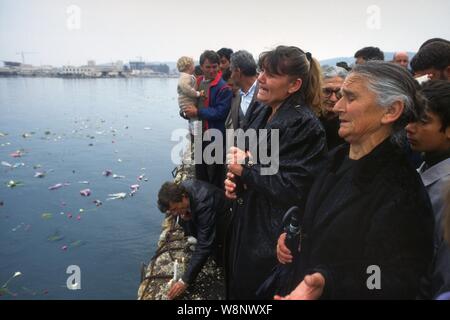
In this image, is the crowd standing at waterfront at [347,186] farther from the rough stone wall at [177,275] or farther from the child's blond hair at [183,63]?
the child's blond hair at [183,63]

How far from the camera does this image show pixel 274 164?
193cm

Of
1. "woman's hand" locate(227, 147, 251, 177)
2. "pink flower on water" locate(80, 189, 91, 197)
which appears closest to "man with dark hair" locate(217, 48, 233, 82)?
"woman's hand" locate(227, 147, 251, 177)

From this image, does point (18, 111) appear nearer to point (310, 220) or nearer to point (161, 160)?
point (161, 160)

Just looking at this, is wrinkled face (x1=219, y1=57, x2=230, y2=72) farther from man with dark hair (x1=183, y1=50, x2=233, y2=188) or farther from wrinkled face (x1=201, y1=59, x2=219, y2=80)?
wrinkled face (x1=201, y1=59, x2=219, y2=80)

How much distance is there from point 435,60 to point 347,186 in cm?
197

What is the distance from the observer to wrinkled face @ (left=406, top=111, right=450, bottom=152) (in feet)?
5.42

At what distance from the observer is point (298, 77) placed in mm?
1992

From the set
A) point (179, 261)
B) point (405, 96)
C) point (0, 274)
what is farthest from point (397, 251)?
point (0, 274)

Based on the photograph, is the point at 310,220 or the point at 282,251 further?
the point at 282,251

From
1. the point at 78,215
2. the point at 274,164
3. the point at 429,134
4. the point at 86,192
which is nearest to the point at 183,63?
the point at 274,164

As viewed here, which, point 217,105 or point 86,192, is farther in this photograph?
point 86,192

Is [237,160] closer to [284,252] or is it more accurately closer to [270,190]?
[270,190]

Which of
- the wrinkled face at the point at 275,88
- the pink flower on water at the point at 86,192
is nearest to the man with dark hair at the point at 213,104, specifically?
the wrinkled face at the point at 275,88

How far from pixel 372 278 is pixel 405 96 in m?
0.75
